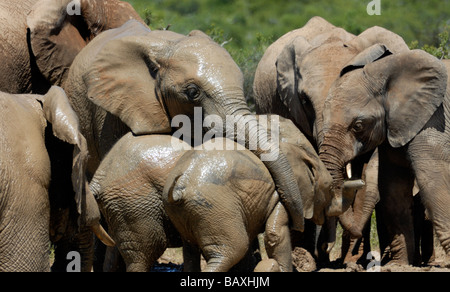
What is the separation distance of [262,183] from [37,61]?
7.77 ft

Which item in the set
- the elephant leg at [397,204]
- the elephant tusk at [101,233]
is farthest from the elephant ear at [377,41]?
the elephant tusk at [101,233]

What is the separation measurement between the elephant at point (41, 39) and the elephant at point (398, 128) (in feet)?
5.81

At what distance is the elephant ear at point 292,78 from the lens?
1021 centimetres

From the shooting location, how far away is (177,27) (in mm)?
18750

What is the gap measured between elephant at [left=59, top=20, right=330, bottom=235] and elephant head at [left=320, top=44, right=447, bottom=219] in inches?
54.6

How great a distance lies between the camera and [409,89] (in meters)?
9.63

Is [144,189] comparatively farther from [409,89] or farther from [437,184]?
[409,89]

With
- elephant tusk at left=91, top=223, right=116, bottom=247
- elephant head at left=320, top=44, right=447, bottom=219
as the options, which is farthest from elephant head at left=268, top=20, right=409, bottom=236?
elephant tusk at left=91, top=223, right=116, bottom=247

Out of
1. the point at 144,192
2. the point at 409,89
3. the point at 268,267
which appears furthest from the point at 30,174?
the point at 409,89

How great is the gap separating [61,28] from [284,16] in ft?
44.6

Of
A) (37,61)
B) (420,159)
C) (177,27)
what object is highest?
(37,61)

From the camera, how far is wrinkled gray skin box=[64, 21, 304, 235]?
777 cm
